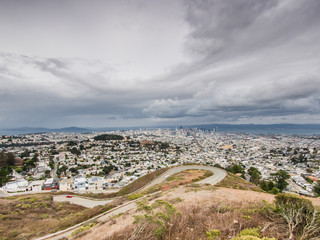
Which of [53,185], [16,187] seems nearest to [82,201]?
[53,185]

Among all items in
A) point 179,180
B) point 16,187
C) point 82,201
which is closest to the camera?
point 82,201

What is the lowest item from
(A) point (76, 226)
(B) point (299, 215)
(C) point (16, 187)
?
(C) point (16, 187)

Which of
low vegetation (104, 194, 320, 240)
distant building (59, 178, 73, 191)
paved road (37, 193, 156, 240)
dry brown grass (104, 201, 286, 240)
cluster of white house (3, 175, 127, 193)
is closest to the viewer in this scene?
low vegetation (104, 194, 320, 240)

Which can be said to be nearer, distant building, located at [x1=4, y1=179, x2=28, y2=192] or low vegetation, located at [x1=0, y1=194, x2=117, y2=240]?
low vegetation, located at [x1=0, y1=194, x2=117, y2=240]

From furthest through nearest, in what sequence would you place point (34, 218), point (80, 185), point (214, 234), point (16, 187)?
point (80, 185) → point (16, 187) → point (34, 218) → point (214, 234)

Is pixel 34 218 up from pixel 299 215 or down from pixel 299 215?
down

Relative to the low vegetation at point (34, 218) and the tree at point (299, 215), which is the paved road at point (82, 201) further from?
the tree at point (299, 215)

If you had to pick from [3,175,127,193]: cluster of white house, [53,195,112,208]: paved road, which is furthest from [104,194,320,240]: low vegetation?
[3,175,127,193]: cluster of white house

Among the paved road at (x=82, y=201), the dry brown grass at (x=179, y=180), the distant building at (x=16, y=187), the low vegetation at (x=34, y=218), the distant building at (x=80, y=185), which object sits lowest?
the distant building at (x=80, y=185)

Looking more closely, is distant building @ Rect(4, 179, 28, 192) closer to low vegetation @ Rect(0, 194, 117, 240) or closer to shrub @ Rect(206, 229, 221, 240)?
low vegetation @ Rect(0, 194, 117, 240)

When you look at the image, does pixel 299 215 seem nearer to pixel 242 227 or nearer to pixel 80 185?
pixel 242 227

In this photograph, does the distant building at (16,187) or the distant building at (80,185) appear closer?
the distant building at (16,187)

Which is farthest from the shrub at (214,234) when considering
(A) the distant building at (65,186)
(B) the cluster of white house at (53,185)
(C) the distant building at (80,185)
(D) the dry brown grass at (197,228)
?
(A) the distant building at (65,186)
